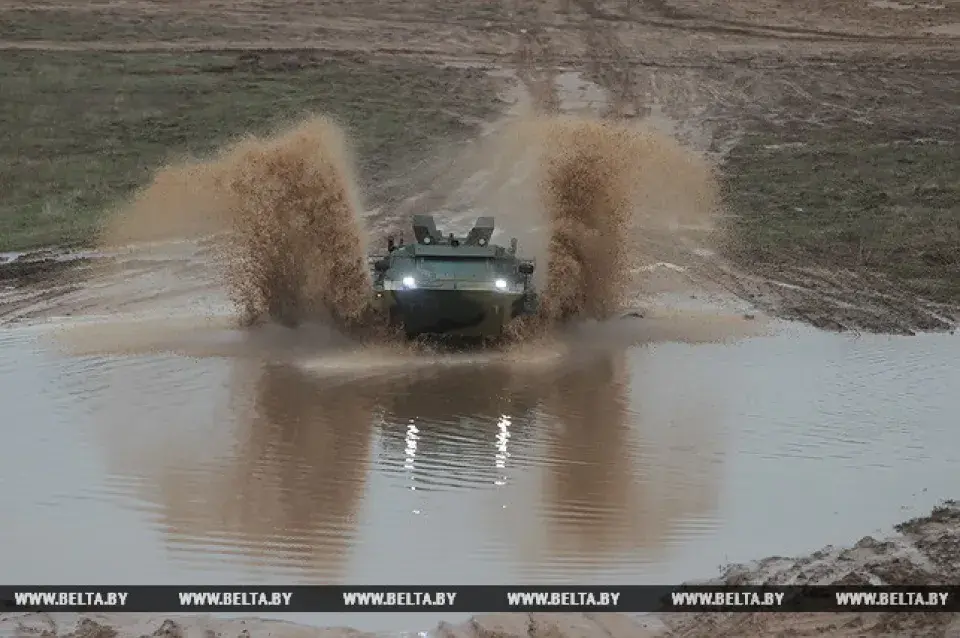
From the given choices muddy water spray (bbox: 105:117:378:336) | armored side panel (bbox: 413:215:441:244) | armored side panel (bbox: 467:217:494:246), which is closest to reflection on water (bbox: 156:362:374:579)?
muddy water spray (bbox: 105:117:378:336)

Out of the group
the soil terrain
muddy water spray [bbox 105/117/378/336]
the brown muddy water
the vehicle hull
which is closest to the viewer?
the brown muddy water

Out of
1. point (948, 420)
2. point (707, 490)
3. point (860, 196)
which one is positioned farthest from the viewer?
point (860, 196)

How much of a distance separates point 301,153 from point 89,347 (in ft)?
11.7

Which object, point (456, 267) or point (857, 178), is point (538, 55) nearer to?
point (857, 178)

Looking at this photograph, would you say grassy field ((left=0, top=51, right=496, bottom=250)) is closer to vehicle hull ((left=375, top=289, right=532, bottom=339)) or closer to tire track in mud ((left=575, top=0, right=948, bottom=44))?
tire track in mud ((left=575, top=0, right=948, bottom=44))

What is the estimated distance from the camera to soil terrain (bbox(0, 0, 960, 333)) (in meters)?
22.2

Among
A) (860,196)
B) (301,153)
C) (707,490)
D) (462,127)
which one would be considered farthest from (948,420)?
(462,127)

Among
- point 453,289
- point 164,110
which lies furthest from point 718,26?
point 453,289

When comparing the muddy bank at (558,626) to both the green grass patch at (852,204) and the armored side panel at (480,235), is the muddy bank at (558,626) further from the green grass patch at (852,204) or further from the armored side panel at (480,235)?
the green grass patch at (852,204)

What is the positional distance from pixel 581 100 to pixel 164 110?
840cm

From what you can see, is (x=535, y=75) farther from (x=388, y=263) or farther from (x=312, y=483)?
(x=312, y=483)

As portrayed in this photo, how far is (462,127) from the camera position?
3012 cm

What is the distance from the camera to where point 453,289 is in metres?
15.8

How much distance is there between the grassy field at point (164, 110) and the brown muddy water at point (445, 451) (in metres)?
8.08
